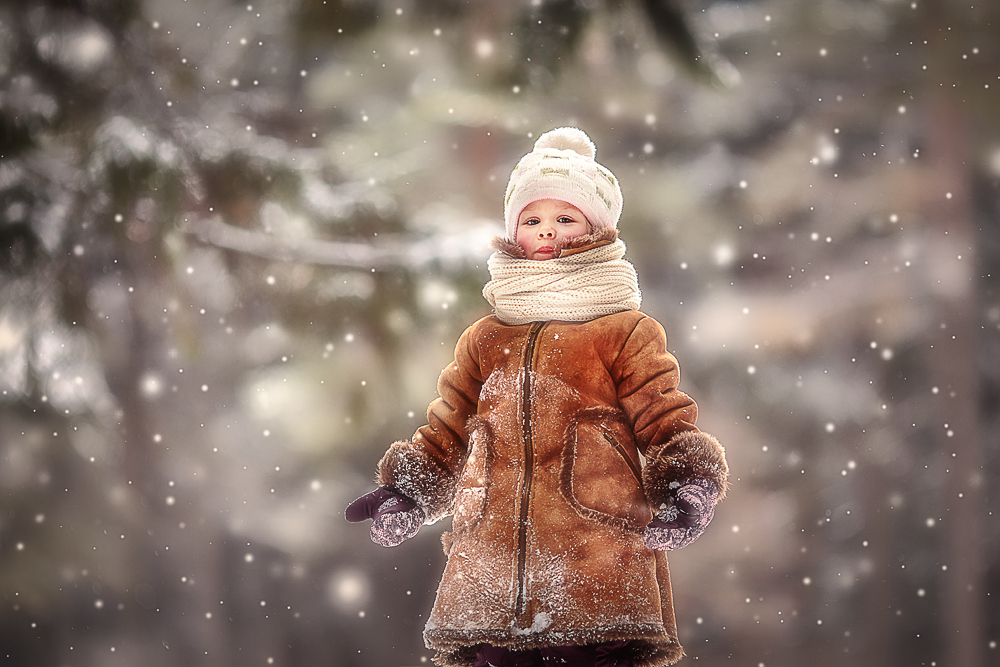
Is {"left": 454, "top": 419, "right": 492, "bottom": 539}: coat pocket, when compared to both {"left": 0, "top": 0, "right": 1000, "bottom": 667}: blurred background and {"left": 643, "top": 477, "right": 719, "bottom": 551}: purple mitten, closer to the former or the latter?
{"left": 643, "top": 477, "right": 719, "bottom": 551}: purple mitten

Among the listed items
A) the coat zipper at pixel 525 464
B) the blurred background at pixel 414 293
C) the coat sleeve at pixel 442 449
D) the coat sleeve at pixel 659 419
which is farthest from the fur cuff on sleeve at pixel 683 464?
the blurred background at pixel 414 293

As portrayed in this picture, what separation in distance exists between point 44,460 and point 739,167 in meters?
2.28

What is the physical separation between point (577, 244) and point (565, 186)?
108mm

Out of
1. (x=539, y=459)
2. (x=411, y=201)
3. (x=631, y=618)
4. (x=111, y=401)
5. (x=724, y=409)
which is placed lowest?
(x=631, y=618)

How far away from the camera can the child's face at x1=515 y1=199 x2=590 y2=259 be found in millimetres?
1454

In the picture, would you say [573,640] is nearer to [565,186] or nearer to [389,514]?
Answer: [389,514]

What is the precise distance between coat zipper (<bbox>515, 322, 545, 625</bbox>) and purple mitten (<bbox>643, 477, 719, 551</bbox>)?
0.19 m

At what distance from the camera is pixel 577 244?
141 cm

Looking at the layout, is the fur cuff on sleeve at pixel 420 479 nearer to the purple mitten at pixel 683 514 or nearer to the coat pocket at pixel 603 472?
the coat pocket at pixel 603 472

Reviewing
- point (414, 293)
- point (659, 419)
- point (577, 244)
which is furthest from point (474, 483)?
point (414, 293)

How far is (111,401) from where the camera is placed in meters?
2.58

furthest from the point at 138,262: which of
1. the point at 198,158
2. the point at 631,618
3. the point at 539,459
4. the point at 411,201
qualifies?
the point at 631,618

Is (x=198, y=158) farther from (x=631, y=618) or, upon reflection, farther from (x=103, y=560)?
(x=631, y=618)

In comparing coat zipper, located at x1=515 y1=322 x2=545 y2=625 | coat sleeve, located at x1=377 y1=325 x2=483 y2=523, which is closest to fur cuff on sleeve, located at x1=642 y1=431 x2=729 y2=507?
coat zipper, located at x1=515 y1=322 x2=545 y2=625
